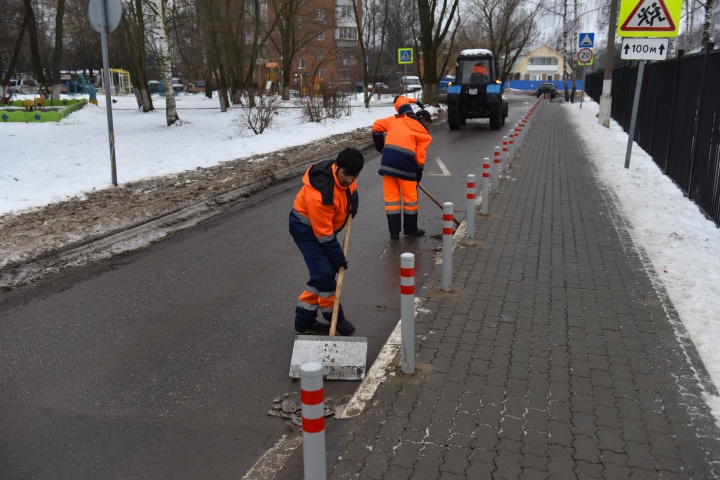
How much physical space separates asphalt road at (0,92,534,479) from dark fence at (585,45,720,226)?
153 inches

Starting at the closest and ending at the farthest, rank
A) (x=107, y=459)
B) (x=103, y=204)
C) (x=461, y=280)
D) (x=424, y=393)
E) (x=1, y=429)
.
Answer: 1. (x=107, y=459)
2. (x=1, y=429)
3. (x=424, y=393)
4. (x=461, y=280)
5. (x=103, y=204)

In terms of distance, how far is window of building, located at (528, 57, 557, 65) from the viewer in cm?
10481

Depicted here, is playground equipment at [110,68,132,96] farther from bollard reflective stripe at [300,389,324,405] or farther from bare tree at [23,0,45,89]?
bollard reflective stripe at [300,389,324,405]

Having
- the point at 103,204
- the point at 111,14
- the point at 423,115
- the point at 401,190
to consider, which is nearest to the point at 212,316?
the point at 401,190

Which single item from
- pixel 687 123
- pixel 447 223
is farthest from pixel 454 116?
pixel 447 223

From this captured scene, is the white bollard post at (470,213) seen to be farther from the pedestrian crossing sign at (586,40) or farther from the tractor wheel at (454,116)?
the pedestrian crossing sign at (586,40)

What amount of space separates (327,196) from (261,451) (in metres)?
1.77

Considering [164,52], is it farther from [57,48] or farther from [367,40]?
[367,40]

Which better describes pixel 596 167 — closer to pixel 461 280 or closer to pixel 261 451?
pixel 461 280

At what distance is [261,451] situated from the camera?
347 centimetres

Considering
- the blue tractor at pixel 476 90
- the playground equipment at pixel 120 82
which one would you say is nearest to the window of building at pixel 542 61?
the playground equipment at pixel 120 82

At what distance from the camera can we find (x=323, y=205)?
175 inches

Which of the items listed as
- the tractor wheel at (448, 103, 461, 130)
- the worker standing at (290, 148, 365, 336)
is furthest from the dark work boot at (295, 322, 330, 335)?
the tractor wheel at (448, 103, 461, 130)

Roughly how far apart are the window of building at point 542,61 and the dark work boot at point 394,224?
105788 millimetres
